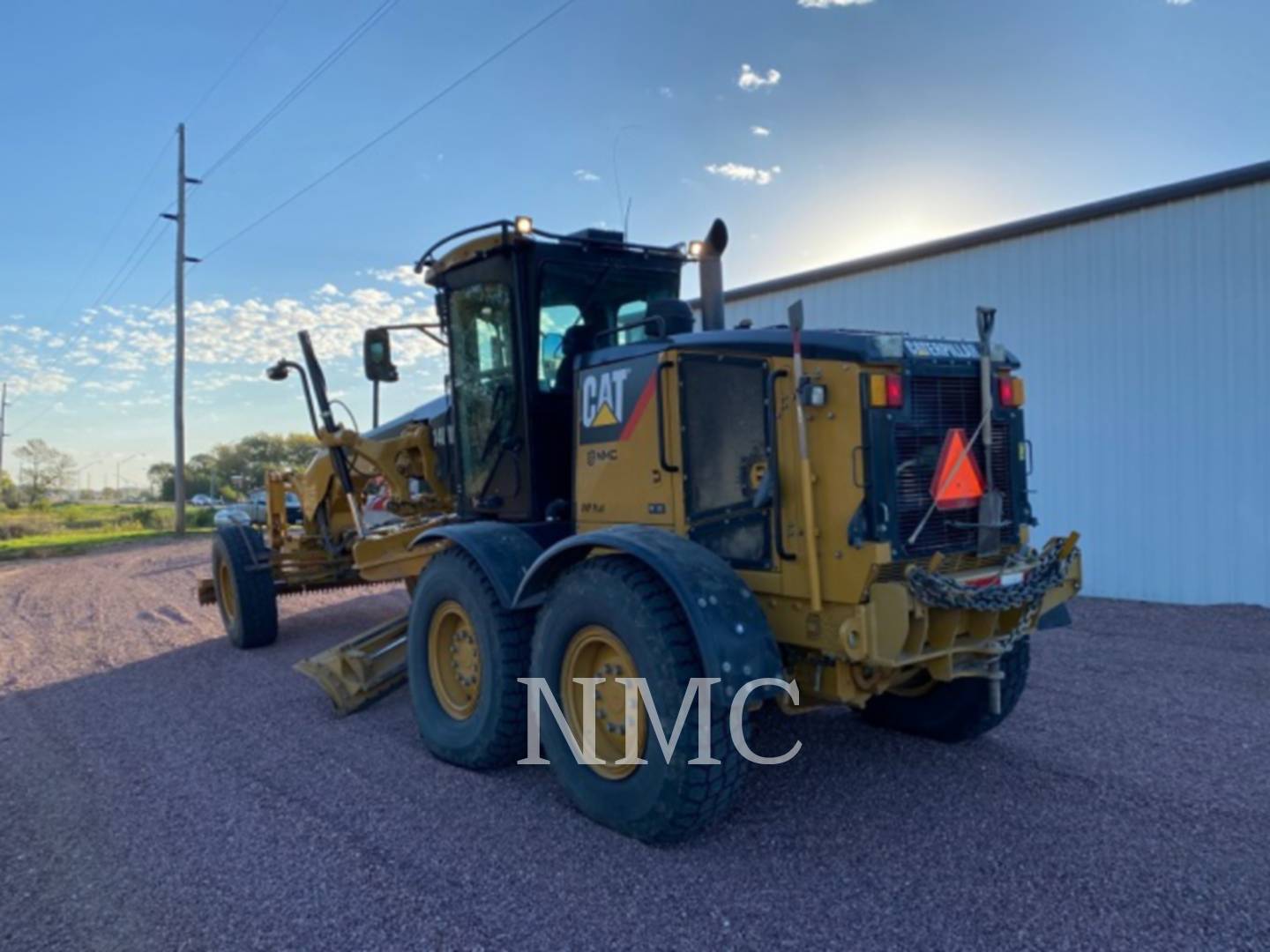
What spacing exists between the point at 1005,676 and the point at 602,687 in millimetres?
2199

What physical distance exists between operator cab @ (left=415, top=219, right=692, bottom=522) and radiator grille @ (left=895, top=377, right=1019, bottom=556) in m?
1.73

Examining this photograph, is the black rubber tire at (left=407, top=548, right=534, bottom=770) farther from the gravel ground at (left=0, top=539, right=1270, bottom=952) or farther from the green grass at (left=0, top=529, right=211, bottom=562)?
the green grass at (left=0, top=529, right=211, bottom=562)

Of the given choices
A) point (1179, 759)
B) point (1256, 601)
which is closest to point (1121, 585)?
point (1256, 601)

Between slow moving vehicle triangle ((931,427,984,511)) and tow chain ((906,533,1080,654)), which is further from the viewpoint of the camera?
slow moving vehicle triangle ((931,427,984,511))

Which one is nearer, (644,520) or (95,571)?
(644,520)

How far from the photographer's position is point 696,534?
4.29 metres

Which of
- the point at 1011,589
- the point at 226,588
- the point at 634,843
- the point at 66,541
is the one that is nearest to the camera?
the point at 634,843

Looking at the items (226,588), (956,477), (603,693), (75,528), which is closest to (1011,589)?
(956,477)

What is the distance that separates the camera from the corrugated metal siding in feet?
29.8

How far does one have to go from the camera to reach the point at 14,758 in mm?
5309

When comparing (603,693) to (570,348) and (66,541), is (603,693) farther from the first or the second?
(66,541)

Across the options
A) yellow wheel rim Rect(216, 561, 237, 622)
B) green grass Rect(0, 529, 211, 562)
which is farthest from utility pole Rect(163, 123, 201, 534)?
yellow wheel rim Rect(216, 561, 237, 622)

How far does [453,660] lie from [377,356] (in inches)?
91.2

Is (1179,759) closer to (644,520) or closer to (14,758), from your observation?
(644,520)
